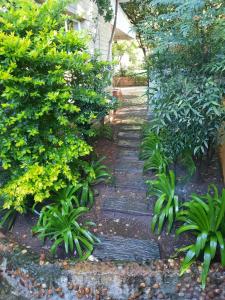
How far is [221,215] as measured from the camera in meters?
2.65

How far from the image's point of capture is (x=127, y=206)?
3.67 metres

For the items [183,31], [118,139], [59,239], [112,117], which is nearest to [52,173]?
[59,239]

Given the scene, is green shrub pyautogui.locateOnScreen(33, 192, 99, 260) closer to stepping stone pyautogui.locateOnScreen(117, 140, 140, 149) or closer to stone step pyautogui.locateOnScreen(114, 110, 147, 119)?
stepping stone pyautogui.locateOnScreen(117, 140, 140, 149)

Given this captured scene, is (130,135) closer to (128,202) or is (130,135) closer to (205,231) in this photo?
(128,202)

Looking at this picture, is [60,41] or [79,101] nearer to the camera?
[60,41]

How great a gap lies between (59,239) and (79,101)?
176cm

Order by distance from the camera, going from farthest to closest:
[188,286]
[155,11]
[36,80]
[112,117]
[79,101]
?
[112,117]
[155,11]
[79,101]
[36,80]
[188,286]

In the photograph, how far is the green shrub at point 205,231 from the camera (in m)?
2.54

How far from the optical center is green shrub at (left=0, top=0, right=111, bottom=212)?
9.13ft

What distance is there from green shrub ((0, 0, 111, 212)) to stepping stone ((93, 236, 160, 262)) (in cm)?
86

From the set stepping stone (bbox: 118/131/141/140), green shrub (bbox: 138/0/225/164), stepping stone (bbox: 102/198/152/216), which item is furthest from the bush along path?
stepping stone (bbox: 118/131/141/140)

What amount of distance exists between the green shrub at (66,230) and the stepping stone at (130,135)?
2.71 metres

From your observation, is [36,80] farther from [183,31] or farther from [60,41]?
[183,31]

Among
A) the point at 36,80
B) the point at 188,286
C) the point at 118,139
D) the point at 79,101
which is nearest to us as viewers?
the point at 188,286
